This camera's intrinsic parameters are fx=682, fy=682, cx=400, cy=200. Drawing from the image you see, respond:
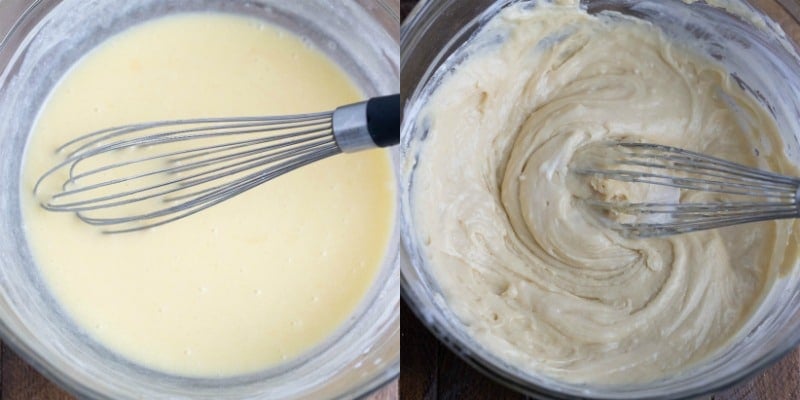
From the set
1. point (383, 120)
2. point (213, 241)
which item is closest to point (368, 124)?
point (383, 120)

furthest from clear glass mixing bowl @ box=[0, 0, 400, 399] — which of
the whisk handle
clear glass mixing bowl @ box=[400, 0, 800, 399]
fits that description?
the whisk handle

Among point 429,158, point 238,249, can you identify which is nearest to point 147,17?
point 238,249

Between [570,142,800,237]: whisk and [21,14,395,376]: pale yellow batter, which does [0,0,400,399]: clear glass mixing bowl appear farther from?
[570,142,800,237]: whisk

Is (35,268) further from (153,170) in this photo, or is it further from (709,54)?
(709,54)

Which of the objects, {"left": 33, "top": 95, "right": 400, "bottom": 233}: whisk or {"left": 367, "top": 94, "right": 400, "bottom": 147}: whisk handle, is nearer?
{"left": 367, "top": 94, "right": 400, "bottom": 147}: whisk handle

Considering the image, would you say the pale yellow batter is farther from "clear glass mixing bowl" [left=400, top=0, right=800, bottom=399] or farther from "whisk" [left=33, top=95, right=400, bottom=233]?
"clear glass mixing bowl" [left=400, top=0, right=800, bottom=399]

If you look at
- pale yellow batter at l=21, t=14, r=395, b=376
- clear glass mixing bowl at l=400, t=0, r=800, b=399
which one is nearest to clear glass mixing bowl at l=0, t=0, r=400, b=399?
pale yellow batter at l=21, t=14, r=395, b=376

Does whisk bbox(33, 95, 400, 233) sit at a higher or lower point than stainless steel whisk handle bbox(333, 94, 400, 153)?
lower
